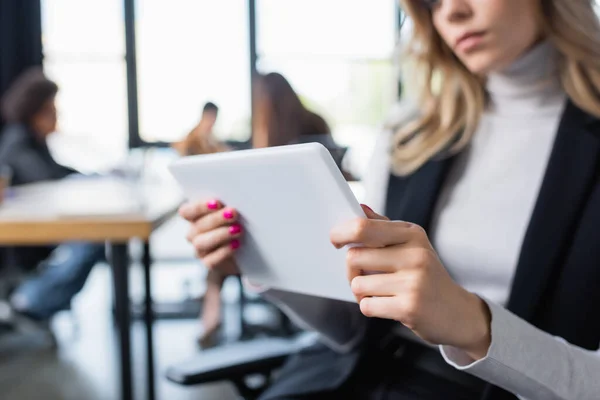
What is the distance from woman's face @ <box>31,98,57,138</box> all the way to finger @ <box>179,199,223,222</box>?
8.09 ft

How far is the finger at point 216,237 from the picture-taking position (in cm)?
74

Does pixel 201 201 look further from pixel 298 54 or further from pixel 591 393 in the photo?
pixel 298 54

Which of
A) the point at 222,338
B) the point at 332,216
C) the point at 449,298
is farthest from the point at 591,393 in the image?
the point at 222,338

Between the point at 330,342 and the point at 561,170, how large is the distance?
41cm

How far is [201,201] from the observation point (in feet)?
2.45

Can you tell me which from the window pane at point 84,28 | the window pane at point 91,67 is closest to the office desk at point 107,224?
the window pane at point 91,67

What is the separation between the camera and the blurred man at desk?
2691mm

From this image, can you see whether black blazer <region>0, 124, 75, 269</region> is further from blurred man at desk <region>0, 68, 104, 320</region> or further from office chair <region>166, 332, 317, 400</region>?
office chair <region>166, 332, 317, 400</region>

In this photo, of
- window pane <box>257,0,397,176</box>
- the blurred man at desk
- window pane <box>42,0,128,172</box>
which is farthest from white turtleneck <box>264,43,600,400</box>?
window pane <box>42,0,128,172</box>

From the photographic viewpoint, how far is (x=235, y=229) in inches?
29.0

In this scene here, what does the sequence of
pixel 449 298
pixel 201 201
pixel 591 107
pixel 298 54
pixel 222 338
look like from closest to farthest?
pixel 449 298 → pixel 201 201 → pixel 591 107 → pixel 222 338 → pixel 298 54

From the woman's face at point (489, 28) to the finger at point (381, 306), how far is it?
0.50m

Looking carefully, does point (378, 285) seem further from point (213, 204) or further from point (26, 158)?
point (26, 158)

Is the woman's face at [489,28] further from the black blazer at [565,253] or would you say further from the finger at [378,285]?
the finger at [378,285]
